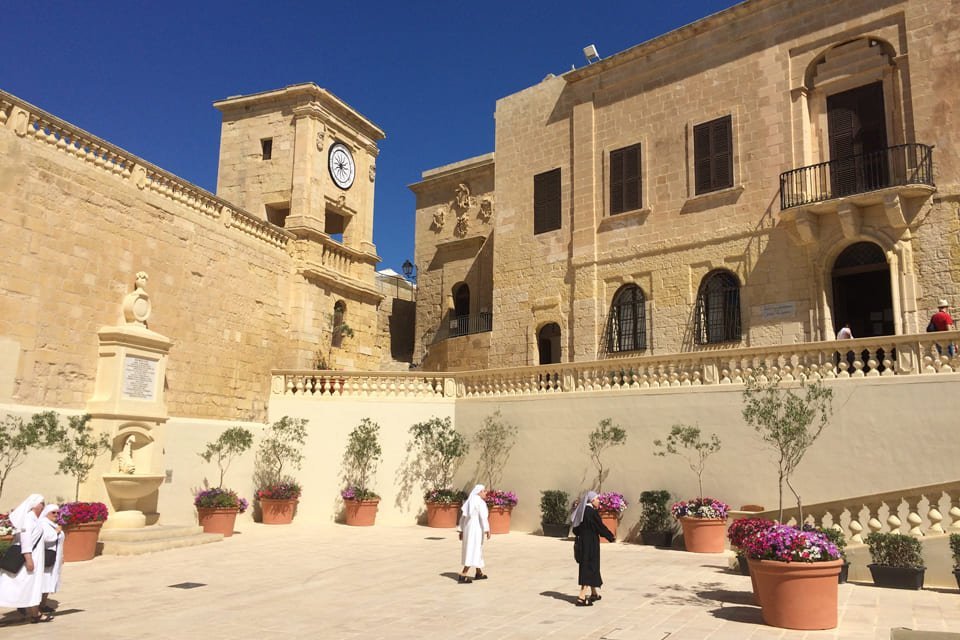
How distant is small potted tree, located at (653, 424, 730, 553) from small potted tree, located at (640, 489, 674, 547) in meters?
0.21

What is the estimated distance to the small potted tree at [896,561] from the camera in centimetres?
927

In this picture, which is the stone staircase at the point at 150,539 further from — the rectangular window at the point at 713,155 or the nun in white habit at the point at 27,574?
the rectangular window at the point at 713,155

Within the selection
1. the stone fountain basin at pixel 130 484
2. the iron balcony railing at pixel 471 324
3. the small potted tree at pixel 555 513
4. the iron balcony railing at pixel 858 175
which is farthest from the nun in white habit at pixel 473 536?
the iron balcony railing at pixel 471 324

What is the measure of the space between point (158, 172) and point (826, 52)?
1435cm

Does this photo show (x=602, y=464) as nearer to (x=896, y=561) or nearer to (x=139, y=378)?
(x=896, y=561)

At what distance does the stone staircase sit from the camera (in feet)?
40.4

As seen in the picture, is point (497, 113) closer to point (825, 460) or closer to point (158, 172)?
point (158, 172)

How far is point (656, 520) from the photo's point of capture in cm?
1410

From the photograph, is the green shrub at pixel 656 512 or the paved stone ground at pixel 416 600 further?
the green shrub at pixel 656 512

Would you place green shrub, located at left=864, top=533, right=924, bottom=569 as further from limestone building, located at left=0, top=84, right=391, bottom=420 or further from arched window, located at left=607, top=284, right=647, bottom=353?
limestone building, located at left=0, top=84, right=391, bottom=420

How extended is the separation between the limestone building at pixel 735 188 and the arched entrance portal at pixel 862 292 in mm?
32

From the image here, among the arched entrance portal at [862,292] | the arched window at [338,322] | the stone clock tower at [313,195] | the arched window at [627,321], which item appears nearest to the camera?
the arched entrance portal at [862,292]

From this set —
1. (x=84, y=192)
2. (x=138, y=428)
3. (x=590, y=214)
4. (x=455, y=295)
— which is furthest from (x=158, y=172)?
(x=455, y=295)


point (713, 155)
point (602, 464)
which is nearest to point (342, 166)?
point (713, 155)
